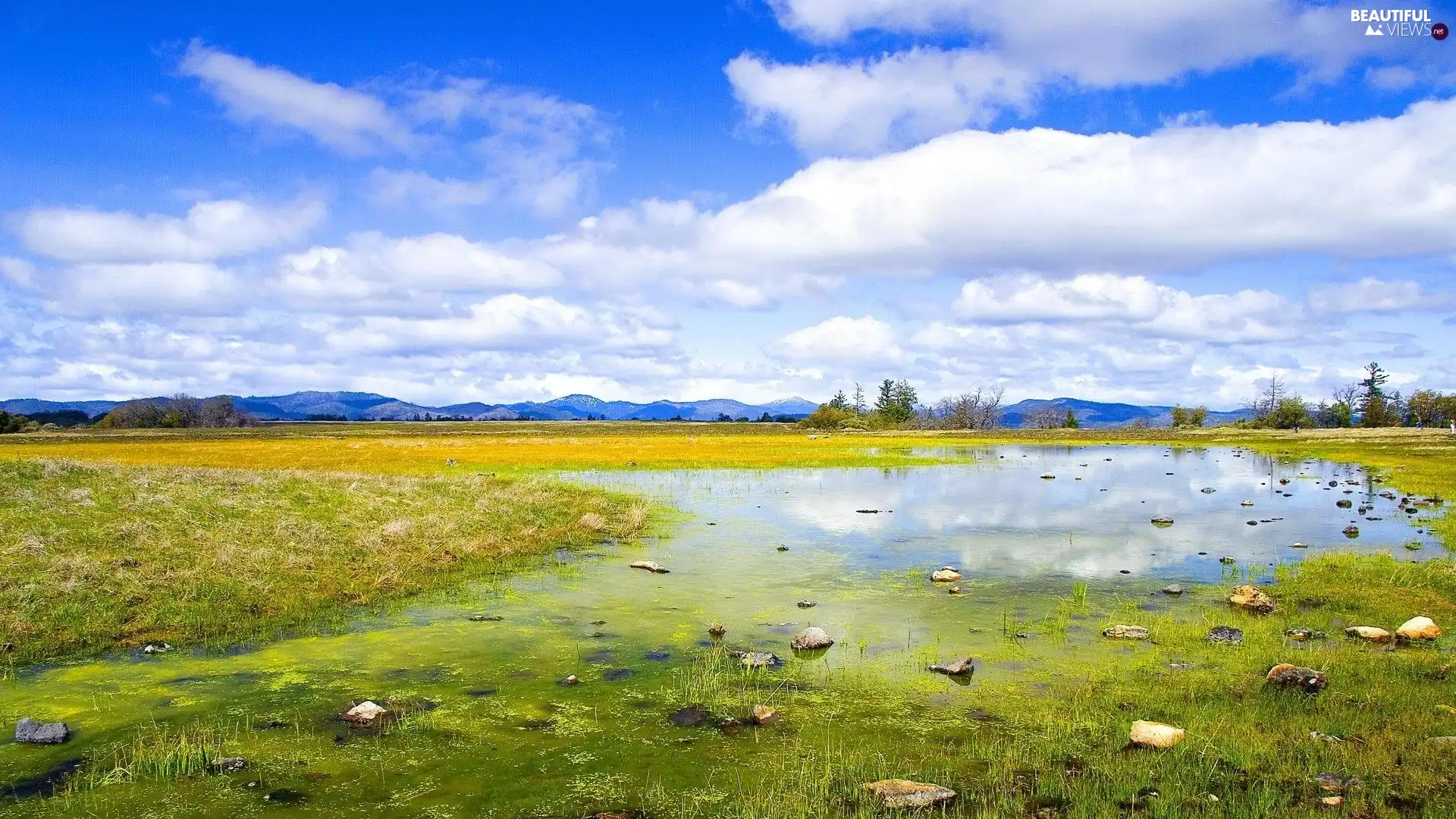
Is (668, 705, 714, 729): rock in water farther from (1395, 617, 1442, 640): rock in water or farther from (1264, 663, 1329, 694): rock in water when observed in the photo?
(1395, 617, 1442, 640): rock in water

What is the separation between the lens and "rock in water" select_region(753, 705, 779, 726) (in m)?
10.9

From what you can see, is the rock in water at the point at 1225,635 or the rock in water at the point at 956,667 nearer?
the rock in water at the point at 956,667

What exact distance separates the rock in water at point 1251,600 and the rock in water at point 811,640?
9062mm

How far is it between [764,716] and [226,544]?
51.3ft

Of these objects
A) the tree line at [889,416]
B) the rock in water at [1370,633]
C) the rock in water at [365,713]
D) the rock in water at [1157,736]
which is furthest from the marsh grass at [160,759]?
the tree line at [889,416]

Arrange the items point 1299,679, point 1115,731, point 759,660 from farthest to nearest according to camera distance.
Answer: point 759,660, point 1299,679, point 1115,731

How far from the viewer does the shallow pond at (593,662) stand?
9297 millimetres

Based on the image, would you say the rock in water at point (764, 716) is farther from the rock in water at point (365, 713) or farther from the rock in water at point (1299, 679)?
the rock in water at point (1299, 679)

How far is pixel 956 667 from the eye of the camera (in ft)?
42.3

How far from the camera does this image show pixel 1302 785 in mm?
8523

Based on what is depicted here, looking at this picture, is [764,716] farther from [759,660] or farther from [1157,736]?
[1157,736]

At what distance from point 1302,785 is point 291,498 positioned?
26587mm

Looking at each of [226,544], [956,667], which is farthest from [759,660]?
[226,544]

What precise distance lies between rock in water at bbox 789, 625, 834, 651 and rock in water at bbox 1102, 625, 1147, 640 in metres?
5.11
